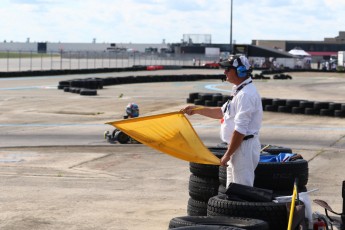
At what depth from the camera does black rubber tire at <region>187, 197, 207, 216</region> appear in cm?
865

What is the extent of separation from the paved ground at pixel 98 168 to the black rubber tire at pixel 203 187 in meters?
0.62

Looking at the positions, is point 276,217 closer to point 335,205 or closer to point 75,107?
point 335,205

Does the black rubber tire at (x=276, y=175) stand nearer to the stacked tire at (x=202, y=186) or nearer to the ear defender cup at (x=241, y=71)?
the stacked tire at (x=202, y=186)

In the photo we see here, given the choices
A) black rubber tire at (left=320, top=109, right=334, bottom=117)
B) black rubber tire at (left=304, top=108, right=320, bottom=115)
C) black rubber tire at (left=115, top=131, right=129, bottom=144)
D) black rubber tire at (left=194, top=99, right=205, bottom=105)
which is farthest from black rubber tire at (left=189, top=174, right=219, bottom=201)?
black rubber tire at (left=194, top=99, right=205, bottom=105)

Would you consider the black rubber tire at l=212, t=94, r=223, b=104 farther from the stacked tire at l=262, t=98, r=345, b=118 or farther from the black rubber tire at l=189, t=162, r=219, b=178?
the black rubber tire at l=189, t=162, r=219, b=178

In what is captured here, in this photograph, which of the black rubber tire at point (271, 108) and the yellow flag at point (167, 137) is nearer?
the yellow flag at point (167, 137)

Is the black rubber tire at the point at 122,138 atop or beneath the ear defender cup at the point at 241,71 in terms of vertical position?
beneath

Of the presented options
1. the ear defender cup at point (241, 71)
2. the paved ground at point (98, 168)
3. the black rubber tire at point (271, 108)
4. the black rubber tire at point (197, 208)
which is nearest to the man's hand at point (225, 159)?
the ear defender cup at point (241, 71)

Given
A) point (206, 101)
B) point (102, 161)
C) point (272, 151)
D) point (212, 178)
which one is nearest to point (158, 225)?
point (212, 178)

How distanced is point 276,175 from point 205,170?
0.86 metres

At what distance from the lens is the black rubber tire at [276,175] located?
26.9ft

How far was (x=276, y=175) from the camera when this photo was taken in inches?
323

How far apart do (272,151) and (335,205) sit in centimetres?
133

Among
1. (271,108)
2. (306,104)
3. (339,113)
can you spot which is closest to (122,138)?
(339,113)
